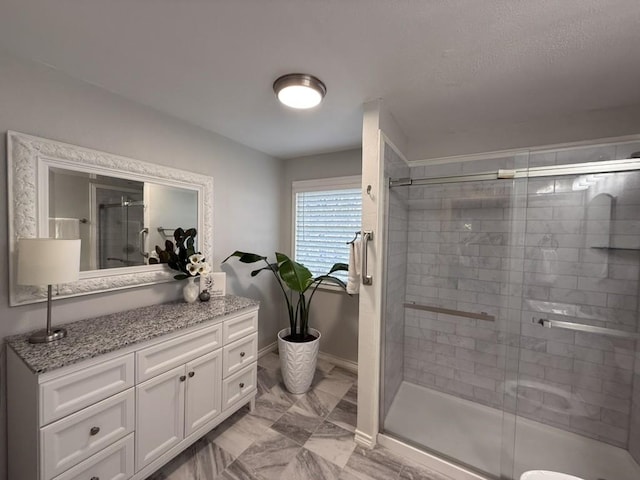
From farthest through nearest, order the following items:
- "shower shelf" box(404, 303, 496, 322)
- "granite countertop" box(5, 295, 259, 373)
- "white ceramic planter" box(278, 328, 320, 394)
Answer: "white ceramic planter" box(278, 328, 320, 394)
"shower shelf" box(404, 303, 496, 322)
"granite countertop" box(5, 295, 259, 373)

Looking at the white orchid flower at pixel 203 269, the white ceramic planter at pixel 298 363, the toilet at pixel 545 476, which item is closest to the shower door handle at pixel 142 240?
the white orchid flower at pixel 203 269

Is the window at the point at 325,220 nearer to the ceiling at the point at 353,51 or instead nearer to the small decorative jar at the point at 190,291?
the ceiling at the point at 353,51

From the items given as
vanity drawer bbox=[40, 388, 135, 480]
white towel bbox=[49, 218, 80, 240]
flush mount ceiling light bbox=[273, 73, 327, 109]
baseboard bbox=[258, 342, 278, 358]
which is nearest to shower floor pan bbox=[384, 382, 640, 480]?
baseboard bbox=[258, 342, 278, 358]

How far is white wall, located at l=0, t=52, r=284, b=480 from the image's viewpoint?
52.7 inches

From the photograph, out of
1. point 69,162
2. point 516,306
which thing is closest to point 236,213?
point 69,162

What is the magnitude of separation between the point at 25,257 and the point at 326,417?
213 cm

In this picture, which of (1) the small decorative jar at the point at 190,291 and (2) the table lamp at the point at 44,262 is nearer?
(2) the table lamp at the point at 44,262

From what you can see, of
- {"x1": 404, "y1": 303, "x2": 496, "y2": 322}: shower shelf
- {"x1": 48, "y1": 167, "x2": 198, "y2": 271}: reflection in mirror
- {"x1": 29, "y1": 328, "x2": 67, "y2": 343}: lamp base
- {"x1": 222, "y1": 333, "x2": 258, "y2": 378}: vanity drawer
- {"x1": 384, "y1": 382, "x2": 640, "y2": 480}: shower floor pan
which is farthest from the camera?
{"x1": 404, "y1": 303, "x2": 496, "y2": 322}: shower shelf

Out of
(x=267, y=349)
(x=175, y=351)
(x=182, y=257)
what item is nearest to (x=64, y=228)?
(x=182, y=257)

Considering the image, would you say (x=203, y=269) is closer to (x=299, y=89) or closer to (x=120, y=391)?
(x=120, y=391)

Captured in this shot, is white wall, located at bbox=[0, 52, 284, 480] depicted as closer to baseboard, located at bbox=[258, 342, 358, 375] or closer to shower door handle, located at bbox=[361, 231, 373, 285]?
baseboard, located at bbox=[258, 342, 358, 375]

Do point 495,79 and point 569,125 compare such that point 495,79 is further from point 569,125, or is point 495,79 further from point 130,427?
point 130,427

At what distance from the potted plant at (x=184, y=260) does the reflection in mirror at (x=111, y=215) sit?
61 mm

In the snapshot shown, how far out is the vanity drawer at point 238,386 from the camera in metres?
1.85
